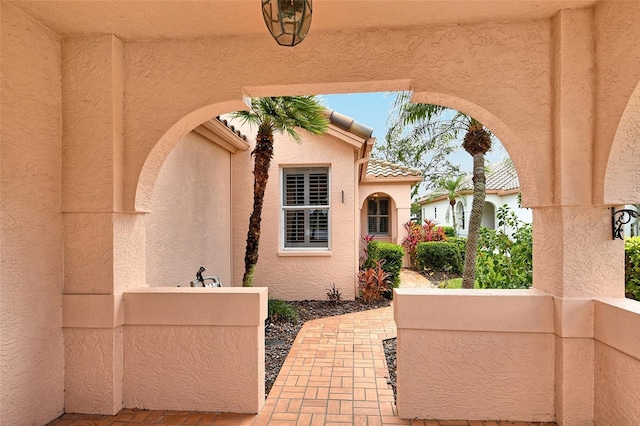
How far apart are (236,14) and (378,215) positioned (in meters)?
15.0

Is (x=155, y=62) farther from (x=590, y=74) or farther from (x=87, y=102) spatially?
(x=590, y=74)

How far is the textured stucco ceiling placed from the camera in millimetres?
3088

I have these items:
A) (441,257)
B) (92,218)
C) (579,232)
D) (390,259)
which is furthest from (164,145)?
(441,257)

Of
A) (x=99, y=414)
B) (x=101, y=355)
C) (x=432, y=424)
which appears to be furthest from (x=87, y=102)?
(x=432, y=424)

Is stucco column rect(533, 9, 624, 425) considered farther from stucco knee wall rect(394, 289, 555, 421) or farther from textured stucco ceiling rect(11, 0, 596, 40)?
textured stucco ceiling rect(11, 0, 596, 40)

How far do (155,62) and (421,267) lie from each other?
1304 cm

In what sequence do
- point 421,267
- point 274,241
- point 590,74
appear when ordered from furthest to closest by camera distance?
point 421,267 → point 274,241 → point 590,74

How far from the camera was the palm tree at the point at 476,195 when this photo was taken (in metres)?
6.33

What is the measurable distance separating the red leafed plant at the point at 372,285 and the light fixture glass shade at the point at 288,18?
7.41 meters

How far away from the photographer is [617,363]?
2943 millimetres

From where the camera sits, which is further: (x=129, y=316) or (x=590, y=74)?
(x=129, y=316)

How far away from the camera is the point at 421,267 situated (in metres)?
14.6

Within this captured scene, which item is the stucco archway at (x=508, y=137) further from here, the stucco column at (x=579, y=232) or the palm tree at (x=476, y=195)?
the palm tree at (x=476, y=195)

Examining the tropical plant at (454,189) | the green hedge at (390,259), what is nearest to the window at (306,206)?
the green hedge at (390,259)
